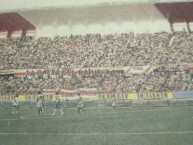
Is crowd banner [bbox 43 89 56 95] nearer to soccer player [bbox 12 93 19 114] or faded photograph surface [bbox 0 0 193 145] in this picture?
faded photograph surface [bbox 0 0 193 145]

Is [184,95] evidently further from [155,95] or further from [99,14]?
[99,14]

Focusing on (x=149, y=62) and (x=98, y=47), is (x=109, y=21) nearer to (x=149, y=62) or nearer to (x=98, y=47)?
(x=98, y=47)

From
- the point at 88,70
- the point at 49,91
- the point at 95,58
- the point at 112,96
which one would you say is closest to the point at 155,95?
the point at 112,96

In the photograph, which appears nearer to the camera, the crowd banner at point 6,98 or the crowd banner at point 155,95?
the crowd banner at point 155,95

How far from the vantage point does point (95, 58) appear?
16875 mm

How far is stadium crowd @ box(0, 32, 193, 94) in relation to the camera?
15.1 meters

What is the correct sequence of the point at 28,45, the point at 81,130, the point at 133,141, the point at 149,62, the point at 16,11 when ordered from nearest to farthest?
the point at 133,141
the point at 81,130
the point at 149,62
the point at 16,11
the point at 28,45

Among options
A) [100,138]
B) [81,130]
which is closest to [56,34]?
[81,130]

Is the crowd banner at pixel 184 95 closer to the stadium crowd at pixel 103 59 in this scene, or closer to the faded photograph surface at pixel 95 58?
the faded photograph surface at pixel 95 58

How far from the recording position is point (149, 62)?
1574 cm

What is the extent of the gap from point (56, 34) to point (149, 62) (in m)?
5.27

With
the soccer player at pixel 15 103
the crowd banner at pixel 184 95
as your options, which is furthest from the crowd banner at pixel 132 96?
the soccer player at pixel 15 103

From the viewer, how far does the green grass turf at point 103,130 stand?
812 cm

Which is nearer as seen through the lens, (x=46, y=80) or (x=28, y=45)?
(x=46, y=80)
